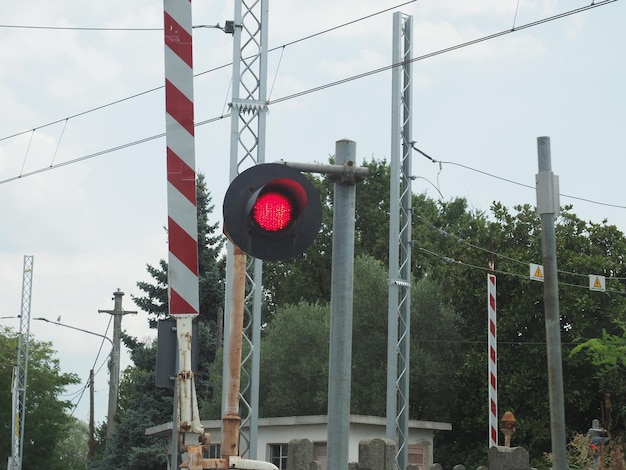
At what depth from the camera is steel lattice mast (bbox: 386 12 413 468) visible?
859 inches

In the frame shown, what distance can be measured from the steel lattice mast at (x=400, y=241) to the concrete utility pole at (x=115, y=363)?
841 inches

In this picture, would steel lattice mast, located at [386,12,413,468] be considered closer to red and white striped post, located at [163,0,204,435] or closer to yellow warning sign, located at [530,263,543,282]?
yellow warning sign, located at [530,263,543,282]

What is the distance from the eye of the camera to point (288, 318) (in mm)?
43688

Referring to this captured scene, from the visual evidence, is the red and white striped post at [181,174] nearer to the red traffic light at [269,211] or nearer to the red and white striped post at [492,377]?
the red traffic light at [269,211]

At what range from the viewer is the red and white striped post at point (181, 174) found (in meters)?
5.48

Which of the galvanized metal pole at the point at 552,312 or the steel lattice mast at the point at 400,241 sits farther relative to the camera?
the steel lattice mast at the point at 400,241

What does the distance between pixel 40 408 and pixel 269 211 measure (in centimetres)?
5873

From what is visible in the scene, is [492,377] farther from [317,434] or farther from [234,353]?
[234,353]

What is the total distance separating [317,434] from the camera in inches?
1102

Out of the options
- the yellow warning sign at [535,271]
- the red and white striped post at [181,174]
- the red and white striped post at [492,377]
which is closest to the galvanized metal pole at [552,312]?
the red and white striped post at [181,174]

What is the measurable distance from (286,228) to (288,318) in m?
38.3

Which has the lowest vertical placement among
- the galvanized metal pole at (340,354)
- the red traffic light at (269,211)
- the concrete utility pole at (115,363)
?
the galvanized metal pole at (340,354)

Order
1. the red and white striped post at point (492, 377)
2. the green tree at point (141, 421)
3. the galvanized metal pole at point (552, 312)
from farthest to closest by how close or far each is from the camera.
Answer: the green tree at point (141, 421) → the red and white striped post at point (492, 377) → the galvanized metal pole at point (552, 312)

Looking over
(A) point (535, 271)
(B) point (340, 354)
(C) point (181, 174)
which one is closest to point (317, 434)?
(A) point (535, 271)
